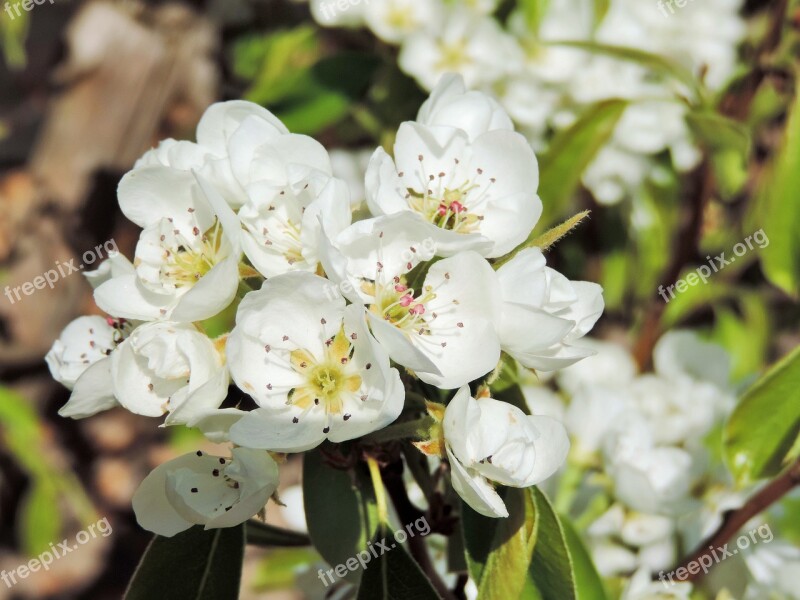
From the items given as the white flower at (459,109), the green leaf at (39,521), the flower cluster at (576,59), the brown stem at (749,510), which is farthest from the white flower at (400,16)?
the green leaf at (39,521)

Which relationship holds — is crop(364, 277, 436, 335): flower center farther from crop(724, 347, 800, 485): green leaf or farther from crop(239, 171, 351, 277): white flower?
crop(724, 347, 800, 485): green leaf

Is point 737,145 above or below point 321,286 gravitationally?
below

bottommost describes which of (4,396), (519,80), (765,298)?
(4,396)

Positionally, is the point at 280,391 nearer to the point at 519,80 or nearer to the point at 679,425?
the point at 679,425

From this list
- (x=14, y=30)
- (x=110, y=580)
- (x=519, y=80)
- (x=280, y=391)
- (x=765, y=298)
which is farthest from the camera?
(x=14, y=30)

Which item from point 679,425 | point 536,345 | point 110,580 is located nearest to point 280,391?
point 536,345

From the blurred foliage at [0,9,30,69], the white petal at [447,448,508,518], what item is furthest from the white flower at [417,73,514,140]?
the blurred foliage at [0,9,30,69]
